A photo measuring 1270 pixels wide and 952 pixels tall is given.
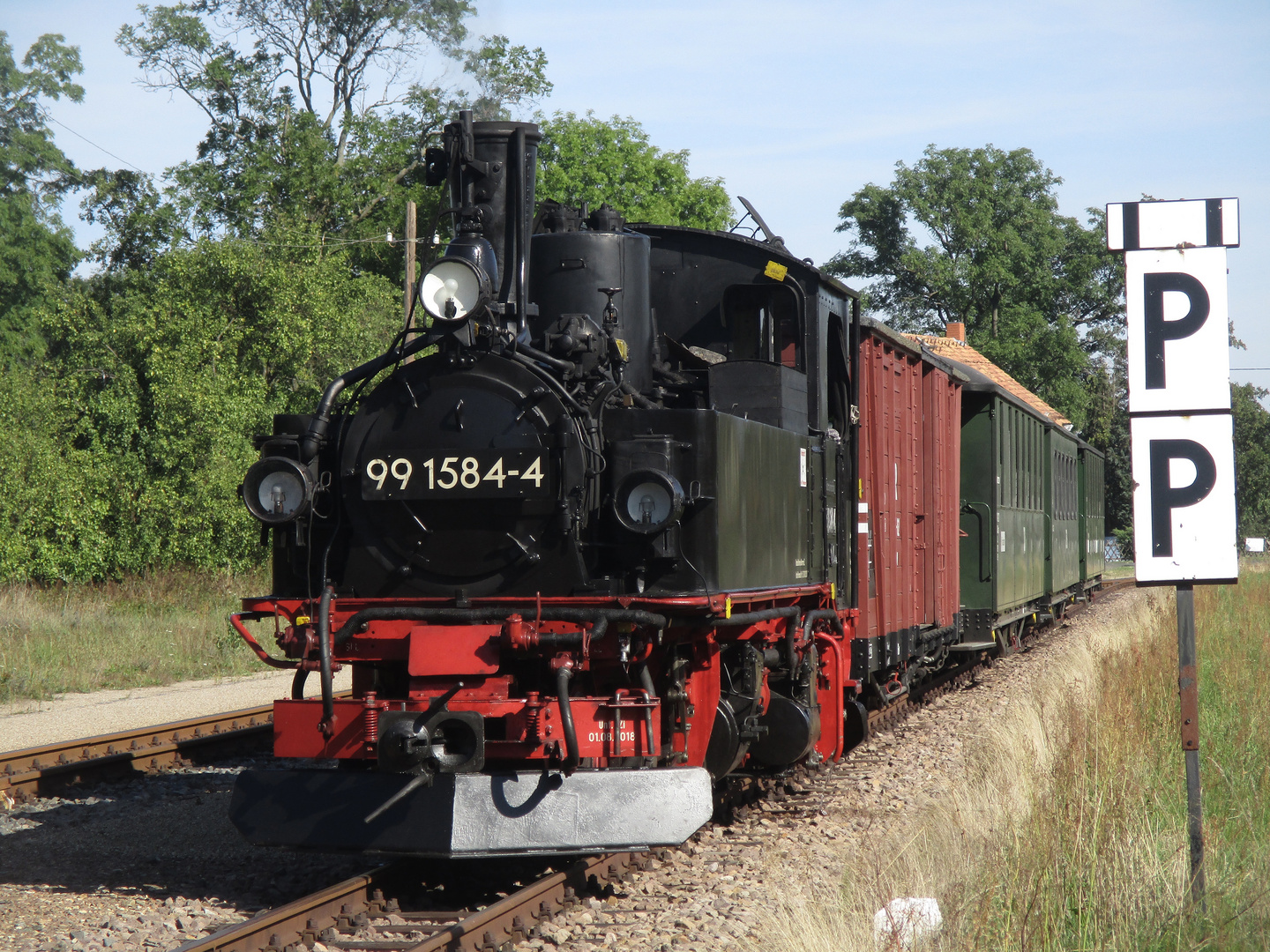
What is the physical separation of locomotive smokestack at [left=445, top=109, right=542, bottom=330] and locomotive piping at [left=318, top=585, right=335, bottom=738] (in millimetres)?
1675

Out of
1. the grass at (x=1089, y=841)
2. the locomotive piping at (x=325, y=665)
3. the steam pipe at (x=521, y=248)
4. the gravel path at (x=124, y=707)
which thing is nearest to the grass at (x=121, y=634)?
the gravel path at (x=124, y=707)

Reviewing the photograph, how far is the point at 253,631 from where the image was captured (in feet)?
52.0

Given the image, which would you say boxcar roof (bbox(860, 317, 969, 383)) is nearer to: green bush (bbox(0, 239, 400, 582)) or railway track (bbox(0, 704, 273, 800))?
railway track (bbox(0, 704, 273, 800))

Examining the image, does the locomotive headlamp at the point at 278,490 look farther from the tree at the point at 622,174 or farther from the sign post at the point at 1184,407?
the tree at the point at 622,174

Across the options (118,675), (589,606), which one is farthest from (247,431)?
(589,606)

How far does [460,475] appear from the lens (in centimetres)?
553

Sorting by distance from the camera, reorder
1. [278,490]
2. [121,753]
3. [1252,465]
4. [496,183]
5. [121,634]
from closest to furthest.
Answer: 1. [278,490]
2. [496,183]
3. [121,753]
4. [121,634]
5. [1252,465]

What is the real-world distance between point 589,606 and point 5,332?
3449cm

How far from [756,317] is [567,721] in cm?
288

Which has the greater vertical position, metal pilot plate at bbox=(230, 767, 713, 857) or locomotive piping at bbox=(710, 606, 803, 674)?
locomotive piping at bbox=(710, 606, 803, 674)

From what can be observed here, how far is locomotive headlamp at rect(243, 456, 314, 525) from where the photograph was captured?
221 inches

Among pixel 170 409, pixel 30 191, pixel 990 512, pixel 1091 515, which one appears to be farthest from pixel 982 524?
pixel 30 191

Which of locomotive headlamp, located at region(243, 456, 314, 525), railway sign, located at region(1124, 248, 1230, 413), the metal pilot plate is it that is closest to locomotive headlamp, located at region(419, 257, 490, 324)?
locomotive headlamp, located at region(243, 456, 314, 525)

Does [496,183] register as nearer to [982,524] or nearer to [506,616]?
[506,616]
